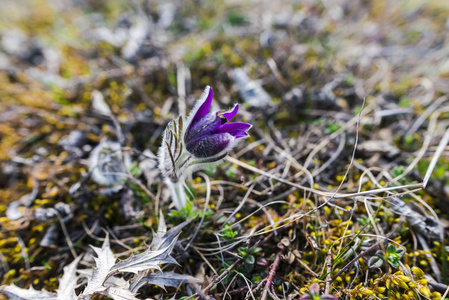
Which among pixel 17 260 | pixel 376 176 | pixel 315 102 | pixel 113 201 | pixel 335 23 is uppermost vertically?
pixel 335 23

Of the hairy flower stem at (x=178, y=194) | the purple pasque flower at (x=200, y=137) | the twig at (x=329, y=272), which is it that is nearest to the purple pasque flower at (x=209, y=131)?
the purple pasque flower at (x=200, y=137)

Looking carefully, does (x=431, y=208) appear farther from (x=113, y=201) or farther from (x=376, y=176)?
(x=113, y=201)

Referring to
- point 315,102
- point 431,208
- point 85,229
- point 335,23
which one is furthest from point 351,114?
point 85,229

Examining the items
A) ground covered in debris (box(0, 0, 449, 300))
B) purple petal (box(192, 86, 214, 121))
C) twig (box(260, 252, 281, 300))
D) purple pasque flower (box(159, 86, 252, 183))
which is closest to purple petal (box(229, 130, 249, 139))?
purple pasque flower (box(159, 86, 252, 183))

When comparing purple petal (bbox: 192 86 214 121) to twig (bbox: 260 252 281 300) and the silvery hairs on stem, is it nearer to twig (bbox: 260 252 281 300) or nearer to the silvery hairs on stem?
the silvery hairs on stem

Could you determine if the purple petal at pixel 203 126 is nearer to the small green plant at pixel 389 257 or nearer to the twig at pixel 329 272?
the twig at pixel 329 272

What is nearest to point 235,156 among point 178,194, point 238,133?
point 178,194

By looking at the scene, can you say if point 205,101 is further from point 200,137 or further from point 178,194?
point 178,194
